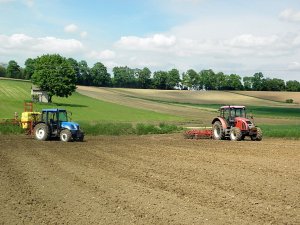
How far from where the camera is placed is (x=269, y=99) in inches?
4038

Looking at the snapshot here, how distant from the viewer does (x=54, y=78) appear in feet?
233

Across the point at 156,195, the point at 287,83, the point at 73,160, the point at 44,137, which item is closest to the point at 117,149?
the point at 73,160

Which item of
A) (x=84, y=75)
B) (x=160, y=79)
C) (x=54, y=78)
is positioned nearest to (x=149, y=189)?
(x=54, y=78)

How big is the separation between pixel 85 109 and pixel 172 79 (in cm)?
7768

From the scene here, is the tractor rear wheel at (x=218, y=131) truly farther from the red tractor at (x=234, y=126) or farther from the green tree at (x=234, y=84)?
the green tree at (x=234, y=84)

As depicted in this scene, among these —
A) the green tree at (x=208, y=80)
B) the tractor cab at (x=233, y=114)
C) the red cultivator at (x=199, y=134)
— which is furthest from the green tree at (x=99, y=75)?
the tractor cab at (x=233, y=114)

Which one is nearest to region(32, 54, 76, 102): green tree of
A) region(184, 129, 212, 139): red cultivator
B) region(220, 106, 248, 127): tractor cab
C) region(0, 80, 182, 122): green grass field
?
region(0, 80, 182, 122): green grass field

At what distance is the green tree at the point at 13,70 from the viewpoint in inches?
5094

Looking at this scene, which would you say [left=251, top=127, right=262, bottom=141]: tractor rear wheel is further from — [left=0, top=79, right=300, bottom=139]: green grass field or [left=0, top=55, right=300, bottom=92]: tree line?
[left=0, top=55, right=300, bottom=92]: tree line

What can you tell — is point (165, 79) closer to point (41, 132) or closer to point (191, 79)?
point (191, 79)

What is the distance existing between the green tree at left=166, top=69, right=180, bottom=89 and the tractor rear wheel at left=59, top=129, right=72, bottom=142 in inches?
4407

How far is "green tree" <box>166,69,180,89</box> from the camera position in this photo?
138 metres

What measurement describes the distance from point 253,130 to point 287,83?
115 m

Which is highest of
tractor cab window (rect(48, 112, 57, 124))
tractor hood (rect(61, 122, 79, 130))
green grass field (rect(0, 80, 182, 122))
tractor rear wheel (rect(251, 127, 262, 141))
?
tractor cab window (rect(48, 112, 57, 124))
